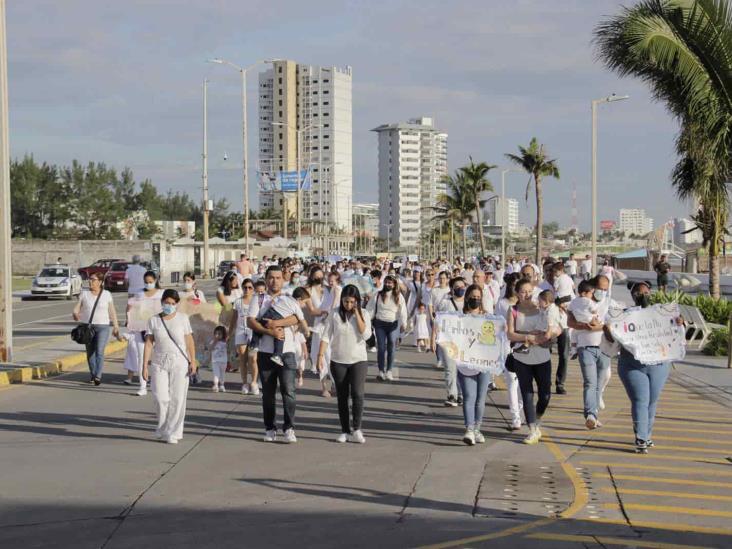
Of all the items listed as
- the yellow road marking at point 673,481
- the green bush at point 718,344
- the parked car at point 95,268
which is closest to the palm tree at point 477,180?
the parked car at point 95,268

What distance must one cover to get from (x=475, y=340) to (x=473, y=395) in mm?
600

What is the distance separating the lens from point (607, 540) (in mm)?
6812

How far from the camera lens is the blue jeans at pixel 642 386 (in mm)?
10195

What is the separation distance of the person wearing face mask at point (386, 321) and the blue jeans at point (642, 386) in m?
6.48

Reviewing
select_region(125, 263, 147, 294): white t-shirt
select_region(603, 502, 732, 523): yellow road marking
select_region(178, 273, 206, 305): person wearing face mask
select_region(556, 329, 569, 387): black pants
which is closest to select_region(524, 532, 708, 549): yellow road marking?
select_region(603, 502, 732, 523): yellow road marking

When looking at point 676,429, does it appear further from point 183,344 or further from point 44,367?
point 44,367

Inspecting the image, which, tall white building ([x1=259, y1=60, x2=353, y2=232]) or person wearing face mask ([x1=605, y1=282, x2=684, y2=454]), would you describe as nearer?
person wearing face mask ([x1=605, y1=282, x2=684, y2=454])

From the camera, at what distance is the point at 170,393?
1081 cm

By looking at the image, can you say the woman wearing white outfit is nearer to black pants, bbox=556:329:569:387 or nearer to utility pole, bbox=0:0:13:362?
utility pole, bbox=0:0:13:362

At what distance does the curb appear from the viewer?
1624cm

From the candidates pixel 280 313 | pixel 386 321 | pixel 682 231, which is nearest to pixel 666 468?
pixel 280 313

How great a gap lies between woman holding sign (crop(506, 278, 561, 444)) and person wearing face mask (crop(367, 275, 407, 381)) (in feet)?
19.0

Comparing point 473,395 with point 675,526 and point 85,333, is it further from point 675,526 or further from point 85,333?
point 85,333

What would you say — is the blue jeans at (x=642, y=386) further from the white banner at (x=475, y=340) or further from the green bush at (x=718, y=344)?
the green bush at (x=718, y=344)
